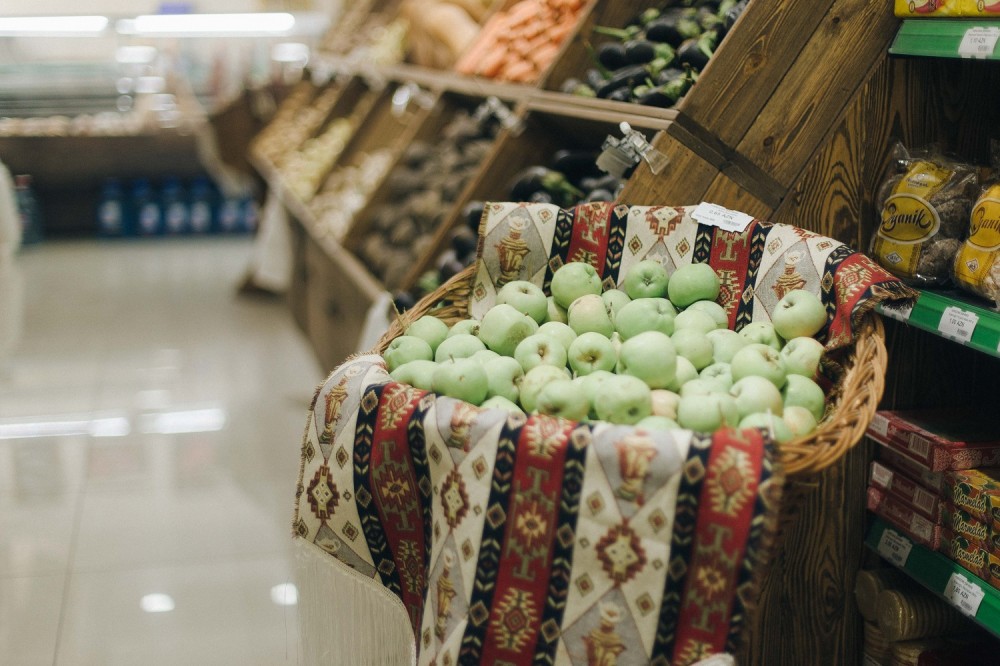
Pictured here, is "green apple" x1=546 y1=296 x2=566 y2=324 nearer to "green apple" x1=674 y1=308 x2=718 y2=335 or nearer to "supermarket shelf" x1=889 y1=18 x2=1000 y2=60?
"green apple" x1=674 y1=308 x2=718 y2=335

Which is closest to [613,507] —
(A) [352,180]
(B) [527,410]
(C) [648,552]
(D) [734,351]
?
(C) [648,552]

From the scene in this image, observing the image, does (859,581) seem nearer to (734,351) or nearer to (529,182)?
(734,351)

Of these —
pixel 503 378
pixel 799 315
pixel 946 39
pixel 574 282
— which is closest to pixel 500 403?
pixel 503 378

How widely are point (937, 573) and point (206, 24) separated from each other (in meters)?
6.84

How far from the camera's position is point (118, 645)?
244 centimetres

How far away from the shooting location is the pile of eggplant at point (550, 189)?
2511 mm

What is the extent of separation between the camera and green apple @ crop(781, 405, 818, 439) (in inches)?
53.1

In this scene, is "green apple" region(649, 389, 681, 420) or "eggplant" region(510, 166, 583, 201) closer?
"green apple" region(649, 389, 681, 420)

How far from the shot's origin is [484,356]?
1545 millimetres

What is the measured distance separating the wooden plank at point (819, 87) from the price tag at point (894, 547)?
2.41ft

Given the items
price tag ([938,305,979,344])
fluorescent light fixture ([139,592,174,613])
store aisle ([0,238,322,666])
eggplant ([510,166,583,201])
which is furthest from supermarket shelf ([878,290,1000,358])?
fluorescent light fixture ([139,592,174,613])

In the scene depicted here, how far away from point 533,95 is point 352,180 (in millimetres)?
2233

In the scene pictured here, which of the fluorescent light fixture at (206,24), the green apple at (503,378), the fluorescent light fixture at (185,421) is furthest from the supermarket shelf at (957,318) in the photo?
the fluorescent light fixture at (206,24)

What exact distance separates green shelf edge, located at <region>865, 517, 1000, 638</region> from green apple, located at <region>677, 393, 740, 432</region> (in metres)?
0.69
